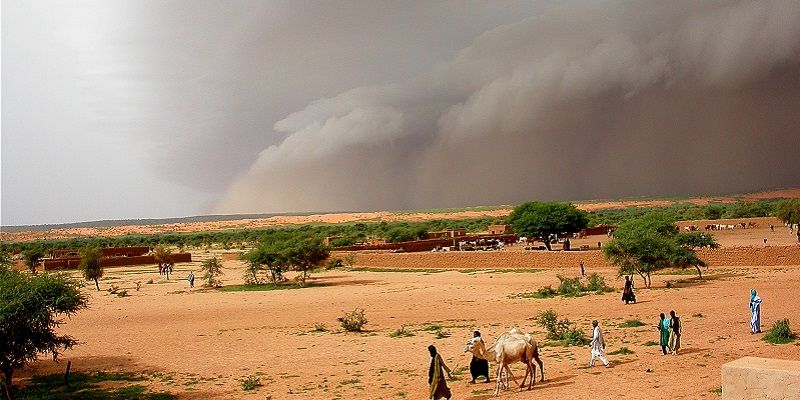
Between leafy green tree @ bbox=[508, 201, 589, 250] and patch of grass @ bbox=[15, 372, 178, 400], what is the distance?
157ft

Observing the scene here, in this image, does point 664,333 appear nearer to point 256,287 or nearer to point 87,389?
point 87,389

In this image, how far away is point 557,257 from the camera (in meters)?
47.8

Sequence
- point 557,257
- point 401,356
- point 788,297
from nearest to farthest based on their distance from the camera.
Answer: point 401,356 < point 788,297 < point 557,257

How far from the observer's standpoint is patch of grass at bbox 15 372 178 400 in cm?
1650

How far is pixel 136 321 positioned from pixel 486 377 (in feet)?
71.2

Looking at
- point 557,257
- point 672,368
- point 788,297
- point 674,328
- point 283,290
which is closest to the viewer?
point 672,368

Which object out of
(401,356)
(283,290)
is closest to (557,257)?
(283,290)

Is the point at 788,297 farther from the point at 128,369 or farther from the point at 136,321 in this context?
the point at 136,321

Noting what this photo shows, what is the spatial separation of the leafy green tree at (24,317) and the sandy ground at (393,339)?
328cm

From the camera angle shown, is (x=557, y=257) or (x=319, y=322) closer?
(x=319, y=322)

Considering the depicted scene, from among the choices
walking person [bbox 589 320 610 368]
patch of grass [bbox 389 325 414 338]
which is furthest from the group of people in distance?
patch of grass [bbox 389 325 414 338]

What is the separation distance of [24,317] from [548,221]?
172 ft

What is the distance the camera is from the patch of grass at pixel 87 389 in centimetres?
1650

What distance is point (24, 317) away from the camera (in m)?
16.2
